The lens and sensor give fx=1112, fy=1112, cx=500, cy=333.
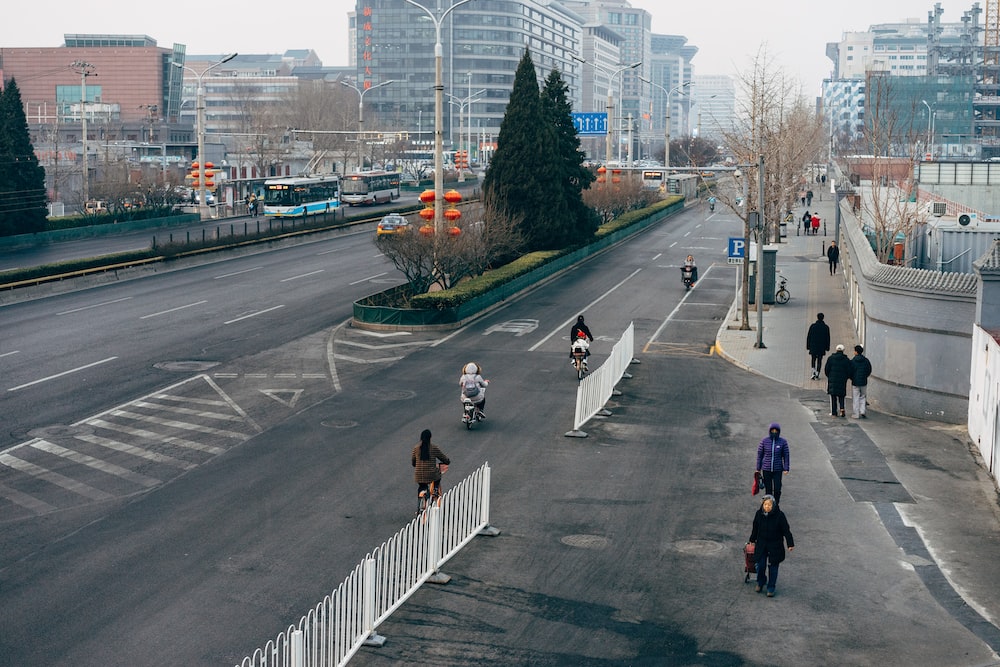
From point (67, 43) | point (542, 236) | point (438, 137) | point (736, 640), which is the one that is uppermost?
point (67, 43)

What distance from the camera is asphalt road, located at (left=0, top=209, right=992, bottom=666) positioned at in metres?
13.5

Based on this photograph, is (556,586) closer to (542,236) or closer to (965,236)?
(965,236)

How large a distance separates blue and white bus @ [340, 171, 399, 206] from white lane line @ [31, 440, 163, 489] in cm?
7469

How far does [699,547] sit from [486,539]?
3.27 metres

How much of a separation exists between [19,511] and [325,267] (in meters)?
36.1

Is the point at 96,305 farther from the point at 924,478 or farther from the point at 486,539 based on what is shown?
the point at 924,478

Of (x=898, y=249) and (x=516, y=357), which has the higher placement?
(x=898, y=249)

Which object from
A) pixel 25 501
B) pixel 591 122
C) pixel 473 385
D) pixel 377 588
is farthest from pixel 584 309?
pixel 377 588

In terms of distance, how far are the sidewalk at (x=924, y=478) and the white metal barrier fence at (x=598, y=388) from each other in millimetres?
4545

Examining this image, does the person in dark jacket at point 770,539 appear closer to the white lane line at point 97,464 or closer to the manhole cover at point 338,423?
the white lane line at point 97,464

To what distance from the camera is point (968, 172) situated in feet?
245

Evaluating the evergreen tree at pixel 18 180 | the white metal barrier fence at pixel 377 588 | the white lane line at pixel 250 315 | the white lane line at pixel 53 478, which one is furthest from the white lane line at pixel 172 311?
the evergreen tree at pixel 18 180

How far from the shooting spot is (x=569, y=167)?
6081 cm

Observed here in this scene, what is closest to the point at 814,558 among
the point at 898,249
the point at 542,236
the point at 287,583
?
the point at 287,583
